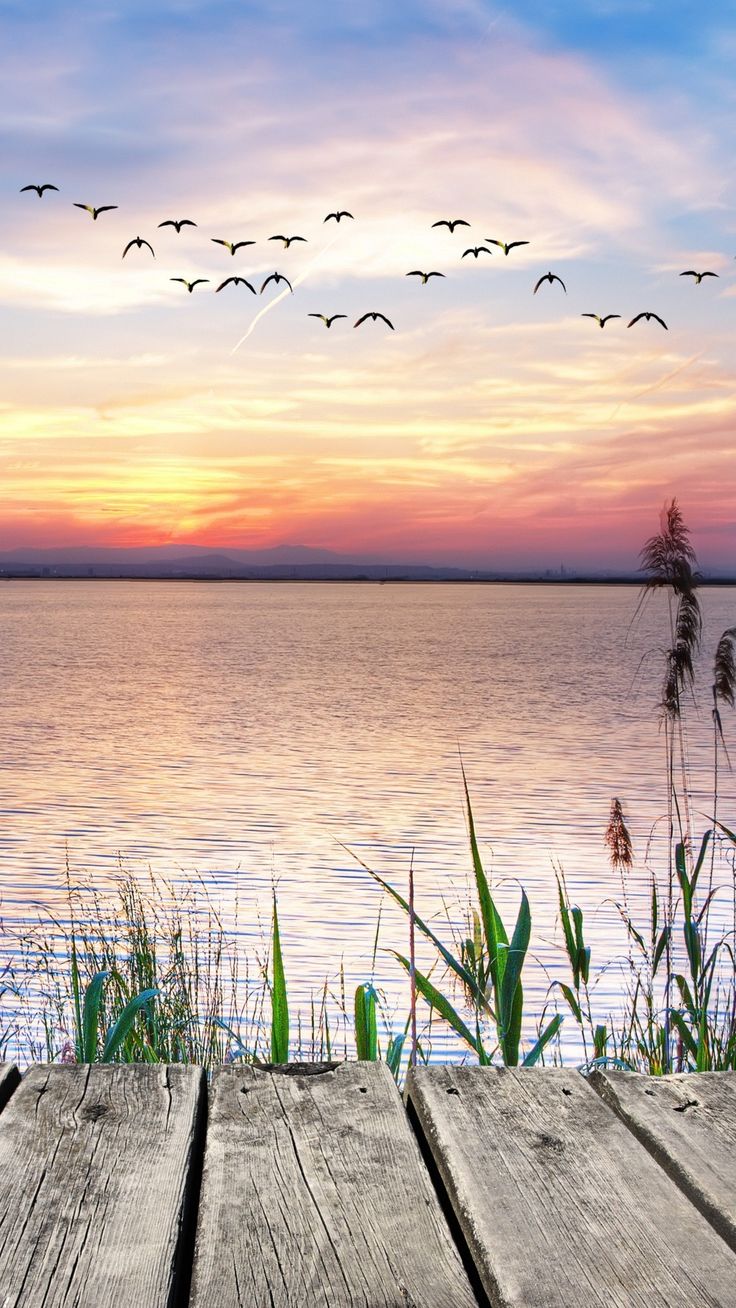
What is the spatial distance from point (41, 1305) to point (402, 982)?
8217mm

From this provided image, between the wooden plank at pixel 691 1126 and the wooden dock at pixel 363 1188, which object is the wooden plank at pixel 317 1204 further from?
the wooden plank at pixel 691 1126

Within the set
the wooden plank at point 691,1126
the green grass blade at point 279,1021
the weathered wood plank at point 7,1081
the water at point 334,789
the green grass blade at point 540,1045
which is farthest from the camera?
the water at point 334,789

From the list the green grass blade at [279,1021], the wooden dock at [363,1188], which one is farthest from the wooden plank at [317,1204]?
the green grass blade at [279,1021]

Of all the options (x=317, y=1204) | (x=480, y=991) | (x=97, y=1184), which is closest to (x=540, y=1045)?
(x=480, y=991)

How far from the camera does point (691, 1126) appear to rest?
2393mm

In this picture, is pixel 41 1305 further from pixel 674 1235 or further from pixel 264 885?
pixel 264 885

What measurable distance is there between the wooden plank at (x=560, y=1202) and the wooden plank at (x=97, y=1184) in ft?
1.58

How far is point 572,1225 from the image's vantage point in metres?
2.02

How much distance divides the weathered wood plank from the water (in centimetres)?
538

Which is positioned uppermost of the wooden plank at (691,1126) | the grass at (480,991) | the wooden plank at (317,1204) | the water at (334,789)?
the wooden plank at (317,1204)

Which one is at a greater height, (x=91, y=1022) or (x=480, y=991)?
(x=91, y=1022)

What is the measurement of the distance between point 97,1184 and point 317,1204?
394 mm

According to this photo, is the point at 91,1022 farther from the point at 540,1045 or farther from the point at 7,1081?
the point at 540,1045

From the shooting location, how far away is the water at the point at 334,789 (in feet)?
42.7
